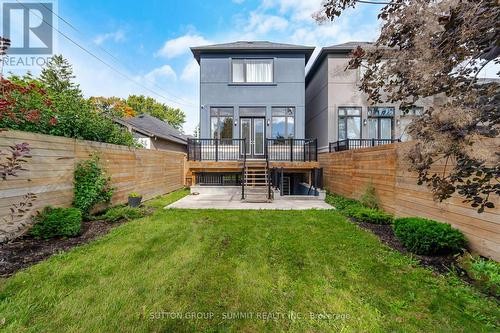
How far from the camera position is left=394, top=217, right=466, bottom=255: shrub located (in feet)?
11.1

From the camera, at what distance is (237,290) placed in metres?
2.60

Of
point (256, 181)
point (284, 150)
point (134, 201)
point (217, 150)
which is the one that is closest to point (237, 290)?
point (134, 201)

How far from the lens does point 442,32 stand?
1456mm

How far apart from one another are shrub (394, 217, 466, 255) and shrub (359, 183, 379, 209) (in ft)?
8.32

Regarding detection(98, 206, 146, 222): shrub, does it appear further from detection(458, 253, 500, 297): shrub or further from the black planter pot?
detection(458, 253, 500, 297): shrub

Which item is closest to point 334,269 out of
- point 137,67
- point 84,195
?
point 84,195

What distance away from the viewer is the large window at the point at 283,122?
11.9 meters

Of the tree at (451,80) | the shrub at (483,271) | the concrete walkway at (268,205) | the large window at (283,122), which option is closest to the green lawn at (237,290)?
the shrub at (483,271)

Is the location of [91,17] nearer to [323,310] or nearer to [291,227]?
[291,227]

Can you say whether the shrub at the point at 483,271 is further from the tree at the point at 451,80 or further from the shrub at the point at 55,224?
the shrub at the point at 55,224

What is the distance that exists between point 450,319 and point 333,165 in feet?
Result: 26.0

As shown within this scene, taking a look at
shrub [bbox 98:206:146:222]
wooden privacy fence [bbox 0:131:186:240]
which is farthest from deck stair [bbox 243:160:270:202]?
wooden privacy fence [bbox 0:131:186:240]

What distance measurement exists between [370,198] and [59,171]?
7643 mm

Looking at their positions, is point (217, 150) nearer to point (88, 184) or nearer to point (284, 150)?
point (284, 150)
